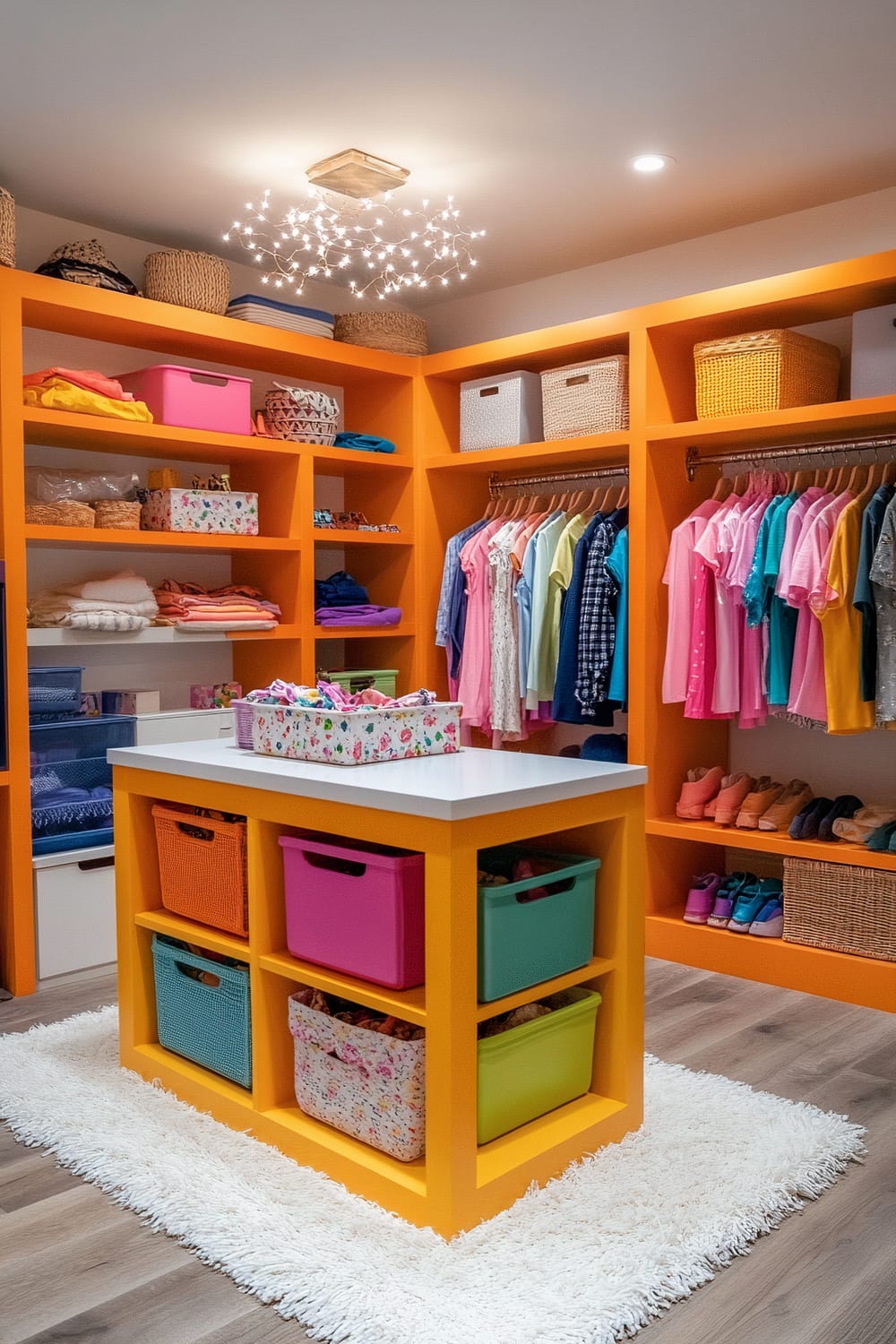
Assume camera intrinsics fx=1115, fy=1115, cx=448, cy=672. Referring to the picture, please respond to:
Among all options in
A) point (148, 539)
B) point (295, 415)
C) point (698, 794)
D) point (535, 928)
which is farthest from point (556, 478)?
point (535, 928)

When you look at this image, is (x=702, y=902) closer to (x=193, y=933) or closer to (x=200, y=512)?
(x=193, y=933)

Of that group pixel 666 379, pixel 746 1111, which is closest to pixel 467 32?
pixel 666 379

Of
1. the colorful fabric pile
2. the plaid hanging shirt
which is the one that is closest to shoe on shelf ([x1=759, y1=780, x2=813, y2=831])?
the plaid hanging shirt

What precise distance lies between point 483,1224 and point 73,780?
232cm

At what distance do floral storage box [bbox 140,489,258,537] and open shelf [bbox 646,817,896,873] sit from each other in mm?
1938

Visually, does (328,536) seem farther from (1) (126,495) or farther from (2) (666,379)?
(2) (666,379)

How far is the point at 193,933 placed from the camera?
2.82 metres

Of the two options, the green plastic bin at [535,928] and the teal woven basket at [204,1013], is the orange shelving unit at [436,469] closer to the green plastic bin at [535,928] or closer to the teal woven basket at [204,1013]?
the teal woven basket at [204,1013]

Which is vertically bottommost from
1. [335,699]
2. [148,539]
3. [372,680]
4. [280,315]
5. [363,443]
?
[372,680]

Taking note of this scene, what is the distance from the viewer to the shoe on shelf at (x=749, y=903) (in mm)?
3895

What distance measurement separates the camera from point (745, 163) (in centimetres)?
372

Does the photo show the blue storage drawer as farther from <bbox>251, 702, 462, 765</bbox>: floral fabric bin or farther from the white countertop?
<bbox>251, 702, 462, 765</bbox>: floral fabric bin

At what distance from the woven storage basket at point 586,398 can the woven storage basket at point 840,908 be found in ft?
5.86

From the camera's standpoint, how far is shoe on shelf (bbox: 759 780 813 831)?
12.8 feet
